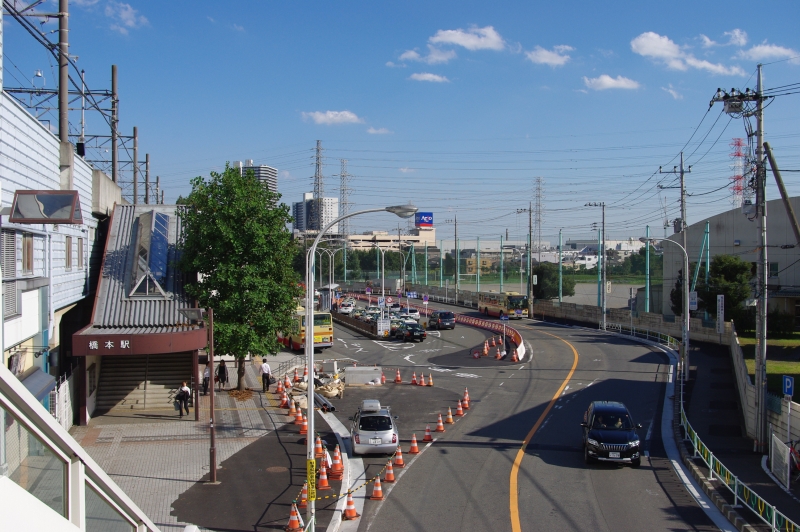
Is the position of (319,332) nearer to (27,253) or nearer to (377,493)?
(27,253)

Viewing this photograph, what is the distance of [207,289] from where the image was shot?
27.7m

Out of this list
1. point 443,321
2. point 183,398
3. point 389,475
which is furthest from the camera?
point 443,321

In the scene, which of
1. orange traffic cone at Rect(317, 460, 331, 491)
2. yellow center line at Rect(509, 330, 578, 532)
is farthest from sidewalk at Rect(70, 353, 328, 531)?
yellow center line at Rect(509, 330, 578, 532)

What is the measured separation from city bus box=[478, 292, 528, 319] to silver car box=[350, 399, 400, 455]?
45.4m

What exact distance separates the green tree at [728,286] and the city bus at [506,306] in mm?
19729

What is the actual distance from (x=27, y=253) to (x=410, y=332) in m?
35.4

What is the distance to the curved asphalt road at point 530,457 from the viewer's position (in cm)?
1430

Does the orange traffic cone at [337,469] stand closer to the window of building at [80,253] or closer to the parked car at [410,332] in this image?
the window of building at [80,253]

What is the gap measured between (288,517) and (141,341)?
11.7 meters

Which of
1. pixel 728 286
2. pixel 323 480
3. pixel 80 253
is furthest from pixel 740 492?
pixel 728 286

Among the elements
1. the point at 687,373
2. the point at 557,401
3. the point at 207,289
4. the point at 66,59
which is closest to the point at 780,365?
the point at 687,373

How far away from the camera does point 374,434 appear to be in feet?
63.9

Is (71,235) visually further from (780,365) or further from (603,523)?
(780,365)

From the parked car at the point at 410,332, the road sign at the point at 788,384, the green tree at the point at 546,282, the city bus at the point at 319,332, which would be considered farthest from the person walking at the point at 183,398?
the green tree at the point at 546,282
